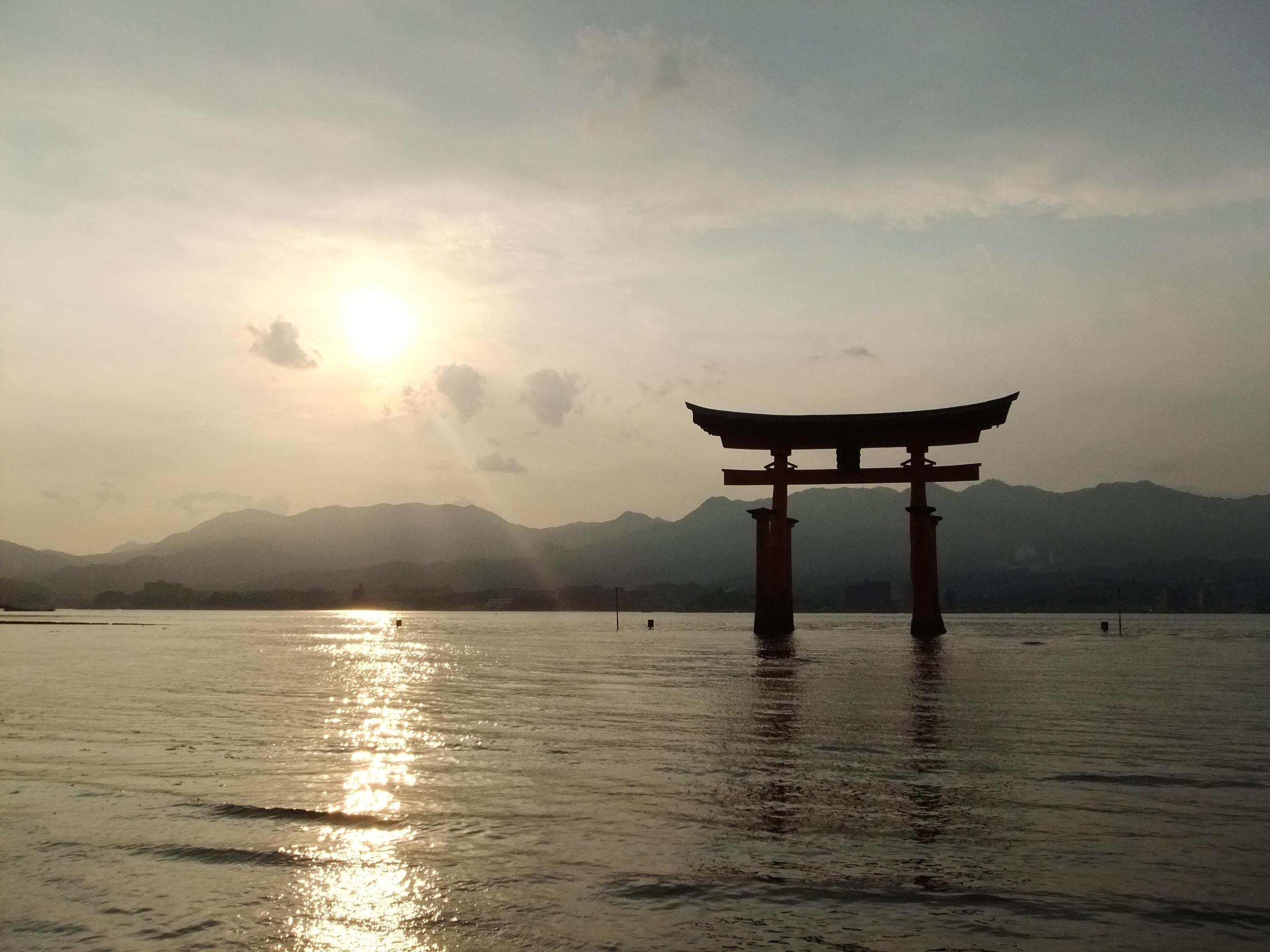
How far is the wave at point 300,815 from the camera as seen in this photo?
26.9 feet

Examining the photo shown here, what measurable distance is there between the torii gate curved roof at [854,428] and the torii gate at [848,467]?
4 centimetres

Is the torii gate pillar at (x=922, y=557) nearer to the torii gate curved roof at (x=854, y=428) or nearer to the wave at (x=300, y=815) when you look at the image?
the torii gate curved roof at (x=854, y=428)

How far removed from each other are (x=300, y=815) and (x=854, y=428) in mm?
38205

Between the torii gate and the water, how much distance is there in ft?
74.1

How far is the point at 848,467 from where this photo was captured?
4494cm

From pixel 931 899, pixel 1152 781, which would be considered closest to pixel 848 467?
pixel 1152 781

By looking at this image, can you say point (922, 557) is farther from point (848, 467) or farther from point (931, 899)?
point (931, 899)

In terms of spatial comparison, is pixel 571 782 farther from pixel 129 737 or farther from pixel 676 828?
pixel 129 737

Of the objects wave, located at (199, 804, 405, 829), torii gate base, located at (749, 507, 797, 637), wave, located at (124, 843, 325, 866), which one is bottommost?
wave, located at (199, 804, 405, 829)

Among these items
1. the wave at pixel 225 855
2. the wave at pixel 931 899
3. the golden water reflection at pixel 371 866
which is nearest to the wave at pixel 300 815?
the golden water reflection at pixel 371 866

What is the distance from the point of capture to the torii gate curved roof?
42.5 m

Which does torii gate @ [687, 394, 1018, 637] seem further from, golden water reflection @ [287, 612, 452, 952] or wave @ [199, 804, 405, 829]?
wave @ [199, 804, 405, 829]

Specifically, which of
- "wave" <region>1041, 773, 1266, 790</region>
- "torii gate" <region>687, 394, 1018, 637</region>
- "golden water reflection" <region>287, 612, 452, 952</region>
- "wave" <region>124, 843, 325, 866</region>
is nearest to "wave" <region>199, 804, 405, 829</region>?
"golden water reflection" <region>287, 612, 452, 952</region>

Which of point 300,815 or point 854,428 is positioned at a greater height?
point 854,428
